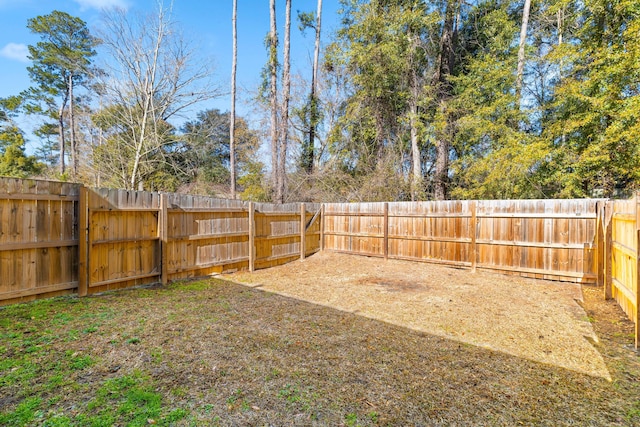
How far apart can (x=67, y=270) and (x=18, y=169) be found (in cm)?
1514

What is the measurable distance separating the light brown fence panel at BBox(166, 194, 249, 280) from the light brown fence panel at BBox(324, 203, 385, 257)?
3302 millimetres

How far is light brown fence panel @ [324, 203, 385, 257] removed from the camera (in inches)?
345

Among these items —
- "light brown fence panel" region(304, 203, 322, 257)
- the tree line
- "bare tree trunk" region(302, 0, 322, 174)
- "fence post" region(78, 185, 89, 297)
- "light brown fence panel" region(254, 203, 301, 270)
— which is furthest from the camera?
"bare tree trunk" region(302, 0, 322, 174)

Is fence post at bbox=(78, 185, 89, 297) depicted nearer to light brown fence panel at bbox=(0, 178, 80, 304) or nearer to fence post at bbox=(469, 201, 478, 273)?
light brown fence panel at bbox=(0, 178, 80, 304)

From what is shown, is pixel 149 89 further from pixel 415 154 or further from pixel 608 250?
pixel 608 250

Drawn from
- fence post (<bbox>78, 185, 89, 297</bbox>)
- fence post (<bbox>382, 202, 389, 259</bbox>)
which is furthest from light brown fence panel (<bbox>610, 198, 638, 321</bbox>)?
fence post (<bbox>78, 185, 89, 297</bbox>)

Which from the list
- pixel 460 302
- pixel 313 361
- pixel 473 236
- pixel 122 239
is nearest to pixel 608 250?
pixel 473 236

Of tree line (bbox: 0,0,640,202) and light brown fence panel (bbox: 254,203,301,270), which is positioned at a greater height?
tree line (bbox: 0,0,640,202)

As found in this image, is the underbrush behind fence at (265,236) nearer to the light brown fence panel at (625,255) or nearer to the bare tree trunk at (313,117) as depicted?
the light brown fence panel at (625,255)

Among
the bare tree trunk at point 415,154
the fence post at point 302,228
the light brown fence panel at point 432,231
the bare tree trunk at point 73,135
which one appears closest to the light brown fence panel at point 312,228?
the fence post at point 302,228

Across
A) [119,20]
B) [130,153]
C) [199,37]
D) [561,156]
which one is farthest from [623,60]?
[130,153]

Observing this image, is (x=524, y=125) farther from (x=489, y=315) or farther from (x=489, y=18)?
(x=489, y=315)

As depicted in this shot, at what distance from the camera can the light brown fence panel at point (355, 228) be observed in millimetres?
8766

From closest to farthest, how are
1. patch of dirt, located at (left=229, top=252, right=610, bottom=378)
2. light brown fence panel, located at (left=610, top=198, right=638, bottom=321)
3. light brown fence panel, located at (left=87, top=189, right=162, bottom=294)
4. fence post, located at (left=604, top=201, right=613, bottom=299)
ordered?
patch of dirt, located at (left=229, top=252, right=610, bottom=378)
light brown fence panel, located at (left=610, top=198, right=638, bottom=321)
light brown fence panel, located at (left=87, top=189, right=162, bottom=294)
fence post, located at (left=604, top=201, right=613, bottom=299)
